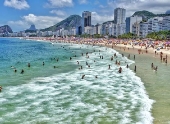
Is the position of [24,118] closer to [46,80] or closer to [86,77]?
[46,80]

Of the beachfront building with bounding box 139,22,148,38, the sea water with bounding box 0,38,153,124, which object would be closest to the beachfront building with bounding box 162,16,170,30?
the beachfront building with bounding box 139,22,148,38

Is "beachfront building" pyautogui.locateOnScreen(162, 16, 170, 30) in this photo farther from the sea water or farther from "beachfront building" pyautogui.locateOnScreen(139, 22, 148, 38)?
the sea water

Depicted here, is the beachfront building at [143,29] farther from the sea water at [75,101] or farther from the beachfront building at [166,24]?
the sea water at [75,101]

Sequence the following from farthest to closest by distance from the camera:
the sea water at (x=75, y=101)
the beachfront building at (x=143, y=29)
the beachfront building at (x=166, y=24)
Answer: the beachfront building at (x=143, y=29) < the beachfront building at (x=166, y=24) < the sea water at (x=75, y=101)

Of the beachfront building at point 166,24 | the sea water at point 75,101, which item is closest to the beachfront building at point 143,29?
the beachfront building at point 166,24

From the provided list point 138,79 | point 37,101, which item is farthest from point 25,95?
Answer: point 138,79

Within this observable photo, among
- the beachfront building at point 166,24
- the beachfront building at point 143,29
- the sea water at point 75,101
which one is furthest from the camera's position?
the beachfront building at point 143,29

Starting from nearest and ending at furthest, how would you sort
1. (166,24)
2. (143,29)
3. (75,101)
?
(75,101)
(166,24)
(143,29)

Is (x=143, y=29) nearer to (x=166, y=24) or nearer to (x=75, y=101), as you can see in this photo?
(x=166, y=24)

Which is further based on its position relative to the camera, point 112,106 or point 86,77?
point 86,77

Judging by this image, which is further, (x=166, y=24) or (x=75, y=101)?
(x=166, y=24)

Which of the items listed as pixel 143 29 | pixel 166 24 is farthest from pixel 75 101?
pixel 143 29
